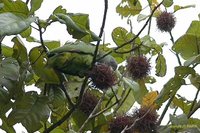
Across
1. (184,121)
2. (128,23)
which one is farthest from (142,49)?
(184,121)

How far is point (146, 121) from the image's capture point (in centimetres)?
109

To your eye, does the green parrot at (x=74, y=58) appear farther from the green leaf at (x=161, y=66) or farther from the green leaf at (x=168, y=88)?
the green leaf at (x=161, y=66)

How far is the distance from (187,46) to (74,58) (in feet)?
1.37

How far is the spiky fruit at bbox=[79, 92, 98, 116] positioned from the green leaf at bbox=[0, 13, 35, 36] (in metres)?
0.31

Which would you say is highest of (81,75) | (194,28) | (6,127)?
(194,28)

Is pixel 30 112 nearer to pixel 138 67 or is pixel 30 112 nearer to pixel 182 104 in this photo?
pixel 138 67

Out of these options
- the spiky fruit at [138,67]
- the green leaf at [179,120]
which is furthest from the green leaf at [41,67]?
the green leaf at [179,120]

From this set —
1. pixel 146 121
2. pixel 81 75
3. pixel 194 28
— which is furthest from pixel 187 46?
pixel 81 75

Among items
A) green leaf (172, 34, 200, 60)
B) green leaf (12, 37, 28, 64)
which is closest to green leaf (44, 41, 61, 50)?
green leaf (12, 37, 28, 64)

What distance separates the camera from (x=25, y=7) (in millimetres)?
937

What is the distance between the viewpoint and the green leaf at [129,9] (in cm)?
149

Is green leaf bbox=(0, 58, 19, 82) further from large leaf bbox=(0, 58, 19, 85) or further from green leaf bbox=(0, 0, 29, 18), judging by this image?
green leaf bbox=(0, 0, 29, 18)

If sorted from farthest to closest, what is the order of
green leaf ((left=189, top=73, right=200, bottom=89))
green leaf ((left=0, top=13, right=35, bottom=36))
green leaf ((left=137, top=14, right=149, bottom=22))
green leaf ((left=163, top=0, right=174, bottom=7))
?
green leaf ((left=137, top=14, right=149, bottom=22)) → green leaf ((left=163, top=0, right=174, bottom=7)) → green leaf ((left=189, top=73, right=200, bottom=89)) → green leaf ((left=0, top=13, right=35, bottom=36))

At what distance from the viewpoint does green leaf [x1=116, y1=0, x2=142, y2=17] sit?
149cm
